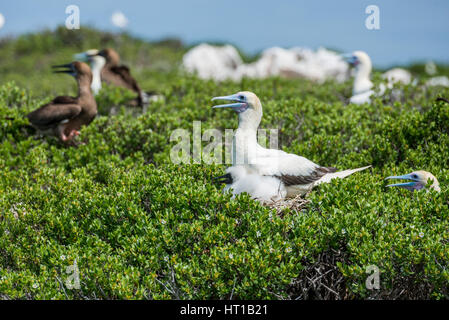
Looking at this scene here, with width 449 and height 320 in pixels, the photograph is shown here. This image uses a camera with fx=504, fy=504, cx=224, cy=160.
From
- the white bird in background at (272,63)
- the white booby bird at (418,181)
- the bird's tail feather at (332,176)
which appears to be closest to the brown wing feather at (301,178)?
the bird's tail feather at (332,176)

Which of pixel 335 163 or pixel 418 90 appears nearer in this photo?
pixel 335 163

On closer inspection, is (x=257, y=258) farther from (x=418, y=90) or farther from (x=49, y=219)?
(x=418, y=90)

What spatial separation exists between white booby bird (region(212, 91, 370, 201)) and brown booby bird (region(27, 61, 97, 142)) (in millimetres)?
3988

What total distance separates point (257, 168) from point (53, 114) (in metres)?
4.52

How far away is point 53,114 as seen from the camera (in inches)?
341

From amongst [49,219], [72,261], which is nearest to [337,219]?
[72,261]

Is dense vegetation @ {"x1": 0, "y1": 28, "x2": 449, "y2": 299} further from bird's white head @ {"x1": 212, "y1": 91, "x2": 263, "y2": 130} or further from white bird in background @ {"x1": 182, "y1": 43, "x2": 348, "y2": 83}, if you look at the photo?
white bird in background @ {"x1": 182, "y1": 43, "x2": 348, "y2": 83}

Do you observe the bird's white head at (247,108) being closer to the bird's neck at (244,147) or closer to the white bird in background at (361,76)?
the bird's neck at (244,147)

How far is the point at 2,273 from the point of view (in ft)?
16.2

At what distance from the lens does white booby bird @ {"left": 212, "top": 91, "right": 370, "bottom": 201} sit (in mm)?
5680

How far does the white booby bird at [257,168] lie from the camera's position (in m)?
5.68

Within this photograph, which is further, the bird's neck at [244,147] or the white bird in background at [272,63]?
the white bird in background at [272,63]

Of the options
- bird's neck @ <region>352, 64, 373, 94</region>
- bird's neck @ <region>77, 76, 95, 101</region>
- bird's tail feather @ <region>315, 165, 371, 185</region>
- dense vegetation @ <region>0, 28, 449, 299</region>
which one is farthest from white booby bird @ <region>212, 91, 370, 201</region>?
bird's neck @ <region>352, 64, 373, 94</region>
